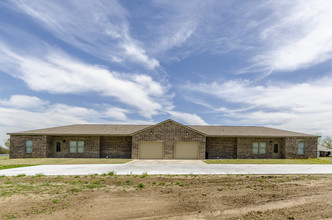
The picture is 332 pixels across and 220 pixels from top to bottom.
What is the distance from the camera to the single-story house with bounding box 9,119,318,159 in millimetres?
25016

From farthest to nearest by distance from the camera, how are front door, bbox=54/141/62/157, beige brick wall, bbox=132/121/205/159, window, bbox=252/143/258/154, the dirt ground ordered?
1. window, bbox=252/143/258/154
2. front door, bbox=54/141/62/157
3. beige brick wall, bbox=132/121/205/159
4. the dirt ground

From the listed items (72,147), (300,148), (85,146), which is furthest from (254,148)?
(72,147)

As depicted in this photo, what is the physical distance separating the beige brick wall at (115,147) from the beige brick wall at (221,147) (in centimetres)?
943

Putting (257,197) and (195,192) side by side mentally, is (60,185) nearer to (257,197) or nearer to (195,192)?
(195,192)

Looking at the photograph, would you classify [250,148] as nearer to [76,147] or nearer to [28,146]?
[76,147]

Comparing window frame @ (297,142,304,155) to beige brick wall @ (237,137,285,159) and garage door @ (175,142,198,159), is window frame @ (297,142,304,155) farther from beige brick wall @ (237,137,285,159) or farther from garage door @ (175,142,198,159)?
garage door @ (175,142,198,159)

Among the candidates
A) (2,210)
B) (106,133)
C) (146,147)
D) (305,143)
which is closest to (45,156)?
(106,133)

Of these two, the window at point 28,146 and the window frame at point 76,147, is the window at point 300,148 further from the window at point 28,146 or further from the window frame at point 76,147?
the window at point 28,146

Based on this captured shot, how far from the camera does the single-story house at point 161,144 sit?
2502 cm

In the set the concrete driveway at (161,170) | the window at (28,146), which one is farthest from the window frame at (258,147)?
the window at (28,146)

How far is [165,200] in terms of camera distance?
22.5 ft

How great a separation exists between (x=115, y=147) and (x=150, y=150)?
4.31m

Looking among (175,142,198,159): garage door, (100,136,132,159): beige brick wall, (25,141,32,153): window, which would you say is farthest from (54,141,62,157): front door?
(175,142,198,159): garage door

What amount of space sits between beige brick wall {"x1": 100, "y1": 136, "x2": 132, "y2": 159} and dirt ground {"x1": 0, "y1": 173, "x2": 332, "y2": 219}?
1650cm
